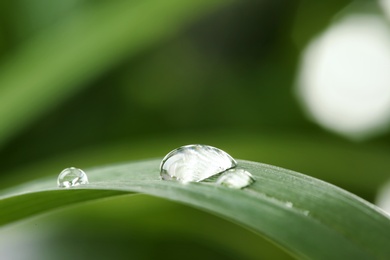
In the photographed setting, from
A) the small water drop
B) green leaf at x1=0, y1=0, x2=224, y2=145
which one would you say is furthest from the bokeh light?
the small water drop

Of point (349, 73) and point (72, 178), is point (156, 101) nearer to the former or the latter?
point (349, 73)

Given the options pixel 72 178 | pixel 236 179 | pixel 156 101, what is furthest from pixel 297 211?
pixel 156 101

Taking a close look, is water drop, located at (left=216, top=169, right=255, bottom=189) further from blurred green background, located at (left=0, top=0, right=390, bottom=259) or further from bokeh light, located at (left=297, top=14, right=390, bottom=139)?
bokeh light, located at (left=297, top=14, right=390, bottom=139)

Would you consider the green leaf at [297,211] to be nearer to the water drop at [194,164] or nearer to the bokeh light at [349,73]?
the water drop at [194,164]

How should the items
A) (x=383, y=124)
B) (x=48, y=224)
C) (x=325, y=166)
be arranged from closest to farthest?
(x=48, y=224) → (x=325, y=166) → (x=383, y=124)

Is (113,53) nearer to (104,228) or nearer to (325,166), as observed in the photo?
(104,228)

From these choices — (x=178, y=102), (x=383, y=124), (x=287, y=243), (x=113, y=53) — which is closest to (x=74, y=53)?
(x=113, y=53)

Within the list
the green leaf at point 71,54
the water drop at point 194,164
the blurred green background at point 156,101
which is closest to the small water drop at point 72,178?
the water drop at point 194,164

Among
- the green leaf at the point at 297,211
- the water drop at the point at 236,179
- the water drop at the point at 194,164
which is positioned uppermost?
the water drop at the point at 194,164
